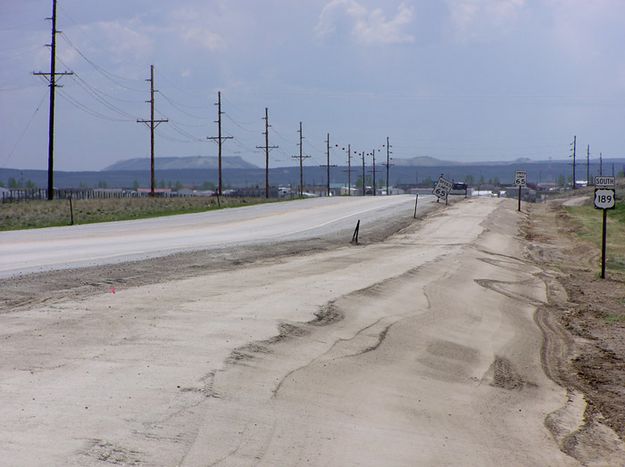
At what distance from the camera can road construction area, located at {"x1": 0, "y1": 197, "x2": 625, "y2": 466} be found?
8.04 metres

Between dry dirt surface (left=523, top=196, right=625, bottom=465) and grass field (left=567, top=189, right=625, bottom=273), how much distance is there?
2.29 ft

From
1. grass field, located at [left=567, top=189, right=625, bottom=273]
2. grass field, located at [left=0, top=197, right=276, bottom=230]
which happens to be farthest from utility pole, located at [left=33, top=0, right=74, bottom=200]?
grass field, located at [left=567, top=189, right=625, bottom=273]

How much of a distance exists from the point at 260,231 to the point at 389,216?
14.5 metres

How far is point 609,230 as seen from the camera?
47844 mm

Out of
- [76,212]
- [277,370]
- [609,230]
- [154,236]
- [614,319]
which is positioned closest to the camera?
[277,370]

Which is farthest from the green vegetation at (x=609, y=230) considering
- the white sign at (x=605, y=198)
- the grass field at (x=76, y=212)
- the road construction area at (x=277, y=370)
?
the grass field at (x=76, y=212)

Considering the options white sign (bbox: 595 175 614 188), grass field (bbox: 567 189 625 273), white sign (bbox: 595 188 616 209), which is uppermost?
white sign (bbox: 595 175 614 188)

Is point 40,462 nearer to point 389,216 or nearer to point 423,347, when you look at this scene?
point 423,347

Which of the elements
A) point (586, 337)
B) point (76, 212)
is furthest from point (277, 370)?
point (76, 212)

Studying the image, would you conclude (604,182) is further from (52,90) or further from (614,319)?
(52,90)

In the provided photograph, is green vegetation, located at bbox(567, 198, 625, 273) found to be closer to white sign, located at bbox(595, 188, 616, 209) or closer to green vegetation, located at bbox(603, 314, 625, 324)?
white sign, located at bbox(595, 188, 616, 209)

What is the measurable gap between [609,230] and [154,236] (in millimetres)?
24691

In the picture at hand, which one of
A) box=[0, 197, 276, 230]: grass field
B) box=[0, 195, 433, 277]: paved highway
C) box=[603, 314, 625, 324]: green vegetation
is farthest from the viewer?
box=[0, 197, 276, 230]: grass field

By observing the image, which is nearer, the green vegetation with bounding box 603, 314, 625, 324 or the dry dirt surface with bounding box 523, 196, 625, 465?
the dry dirt surface with bounding box 523, 196, 625, 465
